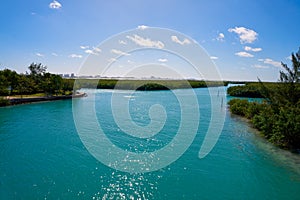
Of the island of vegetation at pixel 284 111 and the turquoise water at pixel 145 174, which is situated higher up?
the island of vegetation at pixel 284 111

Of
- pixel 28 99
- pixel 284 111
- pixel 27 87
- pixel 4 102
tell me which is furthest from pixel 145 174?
pixel 27 87

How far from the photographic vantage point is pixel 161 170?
880 cm

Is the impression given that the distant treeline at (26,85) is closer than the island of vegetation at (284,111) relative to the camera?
No

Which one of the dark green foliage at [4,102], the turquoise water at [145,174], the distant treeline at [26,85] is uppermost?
the distant treeline at [26,85]

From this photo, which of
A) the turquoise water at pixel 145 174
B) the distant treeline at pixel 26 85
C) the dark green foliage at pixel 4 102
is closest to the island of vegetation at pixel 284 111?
the turquoise water at pixel 145 174

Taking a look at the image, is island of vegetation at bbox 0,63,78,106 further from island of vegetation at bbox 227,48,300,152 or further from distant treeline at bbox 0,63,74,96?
island of vegetation at bbox 227,48,300,152

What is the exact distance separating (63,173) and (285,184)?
345 inches

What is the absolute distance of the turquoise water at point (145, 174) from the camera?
23.0 feet

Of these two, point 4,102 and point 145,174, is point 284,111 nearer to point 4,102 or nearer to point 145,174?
point 145,174

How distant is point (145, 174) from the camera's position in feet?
27.7

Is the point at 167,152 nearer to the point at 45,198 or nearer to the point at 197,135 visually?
the point at 197,135

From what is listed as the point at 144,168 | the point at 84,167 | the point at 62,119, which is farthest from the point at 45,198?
the point at 62,119

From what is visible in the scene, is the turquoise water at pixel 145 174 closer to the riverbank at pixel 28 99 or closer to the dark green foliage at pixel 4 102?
the dark green foliage at pixel 4 102

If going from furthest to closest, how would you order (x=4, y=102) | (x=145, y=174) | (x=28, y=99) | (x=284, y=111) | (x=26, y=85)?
(x=26, y=85), (x=28, y=99), (x=4, y=102), (x=284, y=111), (x=145, y=174)
